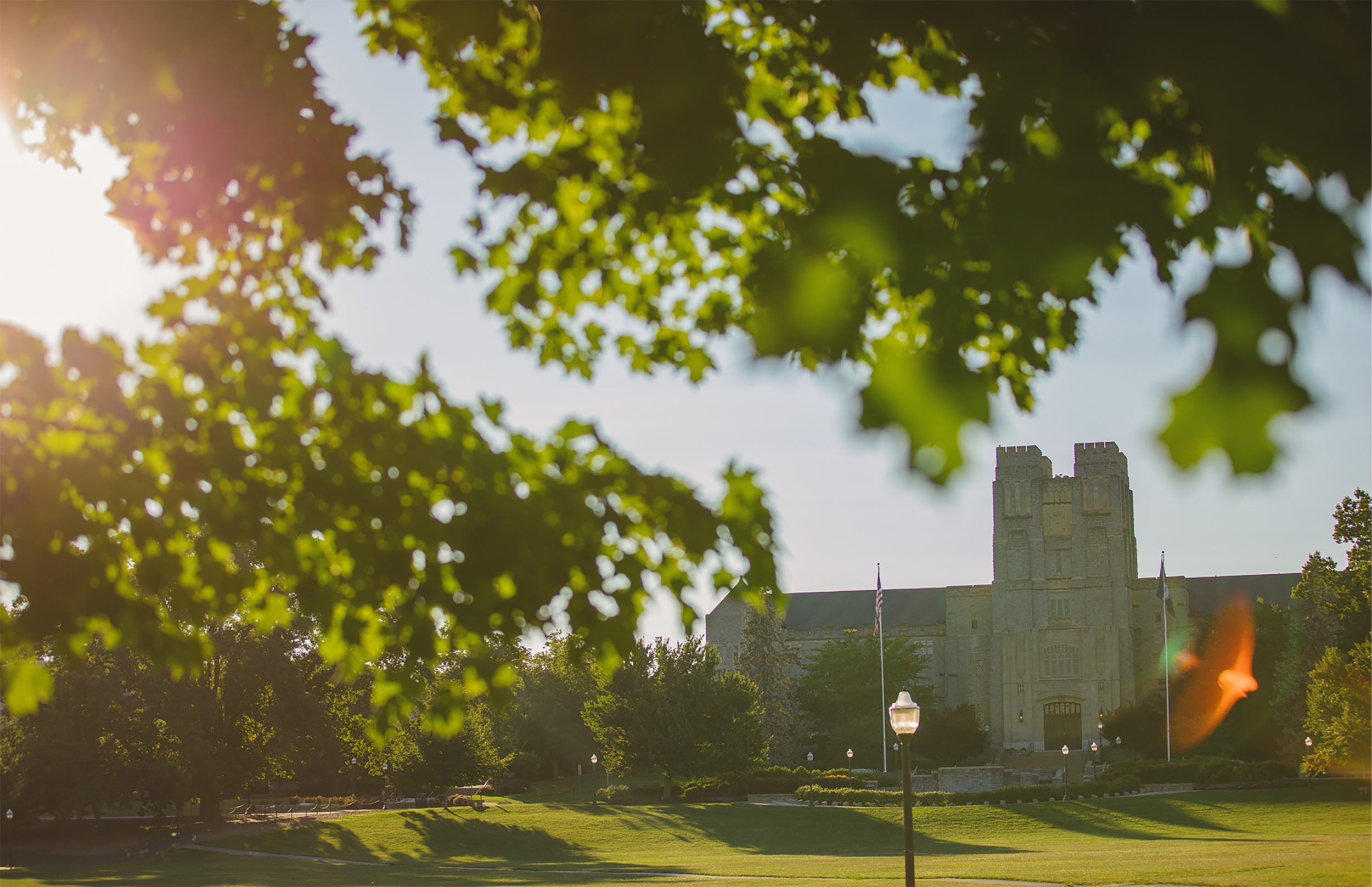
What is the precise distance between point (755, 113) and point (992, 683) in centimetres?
7166

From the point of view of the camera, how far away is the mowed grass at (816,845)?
24094 mm

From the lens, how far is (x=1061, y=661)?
7075cm

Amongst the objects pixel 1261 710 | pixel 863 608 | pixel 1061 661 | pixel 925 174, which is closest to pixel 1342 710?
pixel 1261 710

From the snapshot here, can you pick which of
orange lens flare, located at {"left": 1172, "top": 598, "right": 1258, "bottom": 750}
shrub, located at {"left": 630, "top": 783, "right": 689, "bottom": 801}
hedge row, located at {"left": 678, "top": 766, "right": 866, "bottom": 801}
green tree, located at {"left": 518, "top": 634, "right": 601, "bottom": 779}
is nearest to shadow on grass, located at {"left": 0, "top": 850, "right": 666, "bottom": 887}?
hedge row, located at {"left": 678, "top": 766, "right": 866, "bottom": 801}

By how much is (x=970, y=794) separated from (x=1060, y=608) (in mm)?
33015

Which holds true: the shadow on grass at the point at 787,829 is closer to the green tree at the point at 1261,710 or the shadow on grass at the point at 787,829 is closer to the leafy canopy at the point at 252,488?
the green tree at the point at 1261,710

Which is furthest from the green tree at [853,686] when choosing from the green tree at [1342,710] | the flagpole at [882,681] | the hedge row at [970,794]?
the green tree at [1342,710]

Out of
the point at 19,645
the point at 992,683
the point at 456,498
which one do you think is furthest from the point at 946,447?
the point at 992,683

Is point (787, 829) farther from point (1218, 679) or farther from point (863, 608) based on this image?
point (863, 608)

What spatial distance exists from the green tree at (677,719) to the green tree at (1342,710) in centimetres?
2223

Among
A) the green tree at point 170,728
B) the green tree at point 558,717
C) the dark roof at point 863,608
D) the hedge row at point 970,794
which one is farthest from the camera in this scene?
the dark roof at point 863,608

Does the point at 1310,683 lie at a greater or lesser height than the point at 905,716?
lesser

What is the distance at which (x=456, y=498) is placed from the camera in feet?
17.2

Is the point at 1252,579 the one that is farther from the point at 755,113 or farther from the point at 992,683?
the point at 755,113
